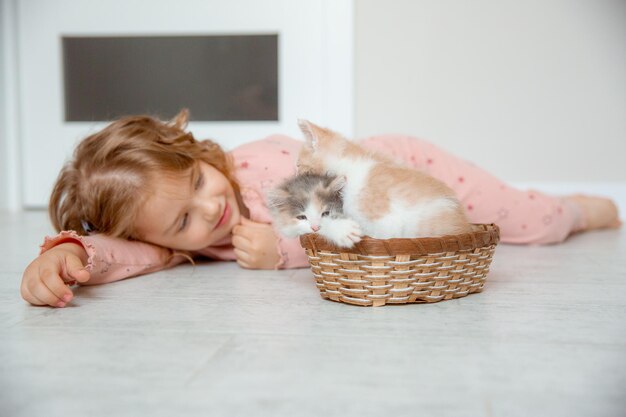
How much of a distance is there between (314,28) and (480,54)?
0.86 m

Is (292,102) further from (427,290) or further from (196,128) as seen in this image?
(427,290)

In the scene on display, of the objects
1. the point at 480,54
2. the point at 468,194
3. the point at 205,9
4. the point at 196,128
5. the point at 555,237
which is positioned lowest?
the point at 555,237

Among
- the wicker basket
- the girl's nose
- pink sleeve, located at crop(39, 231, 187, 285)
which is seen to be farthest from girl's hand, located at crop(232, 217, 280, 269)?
the wicker basket

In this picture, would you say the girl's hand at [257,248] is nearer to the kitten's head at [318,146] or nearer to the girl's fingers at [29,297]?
the kitten's head at [318,146]

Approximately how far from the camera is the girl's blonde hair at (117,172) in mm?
1558

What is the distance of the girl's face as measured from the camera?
1.57 meters

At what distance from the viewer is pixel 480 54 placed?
9.59 ft

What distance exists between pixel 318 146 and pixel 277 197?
14cm

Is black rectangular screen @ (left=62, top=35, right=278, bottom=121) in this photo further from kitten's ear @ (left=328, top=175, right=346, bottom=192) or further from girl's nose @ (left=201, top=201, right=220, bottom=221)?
kitten's ear @ (left=328, top=175, right=346, bottom=192)

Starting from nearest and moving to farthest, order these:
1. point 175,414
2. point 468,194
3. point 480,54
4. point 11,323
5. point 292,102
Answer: point 175,414 < point 11,323 < point 468,194 < point 480,54 < point 292,102

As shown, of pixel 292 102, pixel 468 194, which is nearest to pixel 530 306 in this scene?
pixel 468 194

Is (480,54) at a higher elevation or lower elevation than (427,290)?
higher

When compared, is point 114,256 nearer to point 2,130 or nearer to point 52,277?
point 52,277

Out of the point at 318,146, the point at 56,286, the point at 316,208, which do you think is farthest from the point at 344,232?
the point at 56,286
